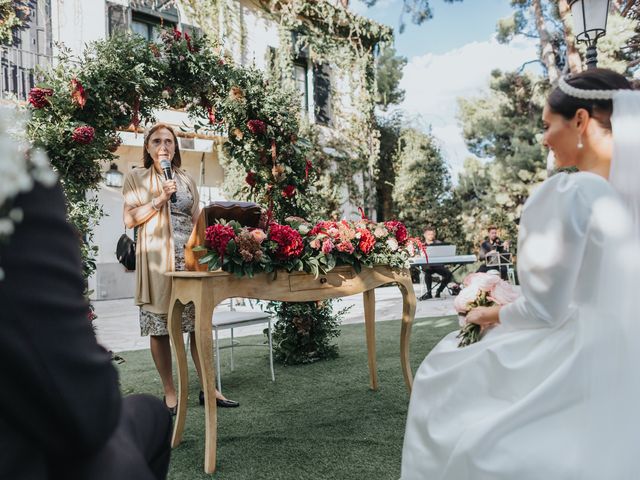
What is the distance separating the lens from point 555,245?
5.30 feet

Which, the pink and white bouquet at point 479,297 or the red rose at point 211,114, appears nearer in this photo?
the pink and white bouquet at point 479,297

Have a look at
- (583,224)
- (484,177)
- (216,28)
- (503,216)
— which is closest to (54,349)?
(583,224)

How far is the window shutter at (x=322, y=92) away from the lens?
14711 millimetres

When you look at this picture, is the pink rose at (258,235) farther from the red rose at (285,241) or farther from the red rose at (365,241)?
the red rose at (365,241)

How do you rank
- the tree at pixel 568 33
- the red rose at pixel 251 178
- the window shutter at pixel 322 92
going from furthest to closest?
the window shutter at pixel 322 92, the tree at pixel 568 33, the red rose at pixel 251 178

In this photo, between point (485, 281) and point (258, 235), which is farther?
point (258, 235)

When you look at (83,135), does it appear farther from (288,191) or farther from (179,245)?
(288,191)

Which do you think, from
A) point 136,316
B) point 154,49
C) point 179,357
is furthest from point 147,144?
point 136,316

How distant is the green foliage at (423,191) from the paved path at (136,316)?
4357 millimetres

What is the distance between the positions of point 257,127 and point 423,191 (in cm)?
1262

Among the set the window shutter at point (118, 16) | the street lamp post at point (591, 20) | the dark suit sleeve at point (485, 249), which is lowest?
the dark suit sleeve at point (485, 249)

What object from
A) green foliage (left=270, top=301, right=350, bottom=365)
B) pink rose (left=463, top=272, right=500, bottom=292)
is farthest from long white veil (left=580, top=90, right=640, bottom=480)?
green foliage (left=270, top=301, right=350, bottom=365)

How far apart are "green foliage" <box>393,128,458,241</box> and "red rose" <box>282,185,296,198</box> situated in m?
11.9

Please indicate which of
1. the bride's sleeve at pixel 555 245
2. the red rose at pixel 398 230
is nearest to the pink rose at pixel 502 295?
the bride's sleeve at pixel 555 245
